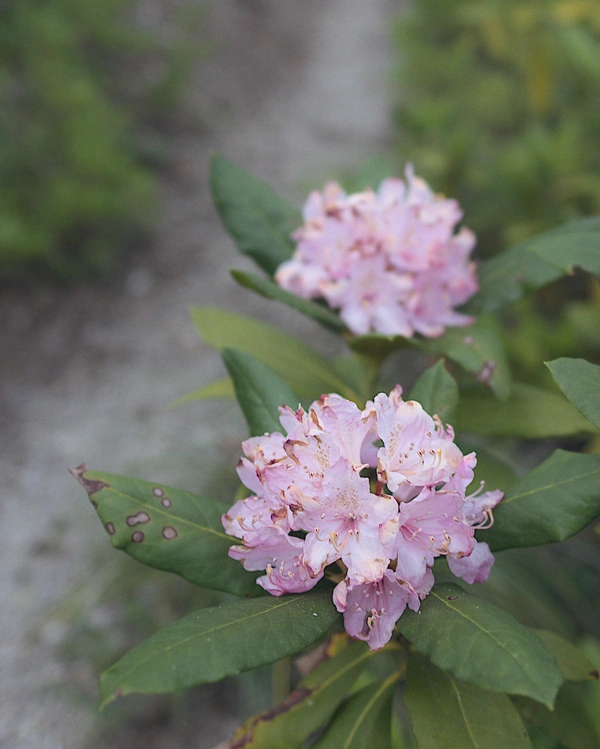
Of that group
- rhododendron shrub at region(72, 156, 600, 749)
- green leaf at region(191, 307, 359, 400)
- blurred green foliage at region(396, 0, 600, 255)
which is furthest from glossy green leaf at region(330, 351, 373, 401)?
blurred green foliage at region(396, 0, 600, 255)

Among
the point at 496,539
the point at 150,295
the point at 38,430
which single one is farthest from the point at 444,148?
the point at 496,539

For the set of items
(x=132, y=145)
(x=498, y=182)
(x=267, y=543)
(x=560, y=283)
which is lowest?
(x=560, y=283)

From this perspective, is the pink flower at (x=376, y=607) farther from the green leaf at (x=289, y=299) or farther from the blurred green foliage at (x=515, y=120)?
the blurred green foliage at (x=515, y=120)

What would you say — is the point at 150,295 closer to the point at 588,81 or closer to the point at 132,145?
the point at 132,145

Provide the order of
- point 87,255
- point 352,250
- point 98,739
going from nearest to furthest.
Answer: point 352,250 → point 98,739 → point 87,255

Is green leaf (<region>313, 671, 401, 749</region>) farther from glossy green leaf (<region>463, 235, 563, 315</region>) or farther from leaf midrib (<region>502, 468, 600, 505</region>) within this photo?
glossy green leaf (<region>463, 235, 563, 315</region>)

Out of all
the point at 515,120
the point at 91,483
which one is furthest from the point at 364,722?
the point at 515,120

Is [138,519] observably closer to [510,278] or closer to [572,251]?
[572,251]
